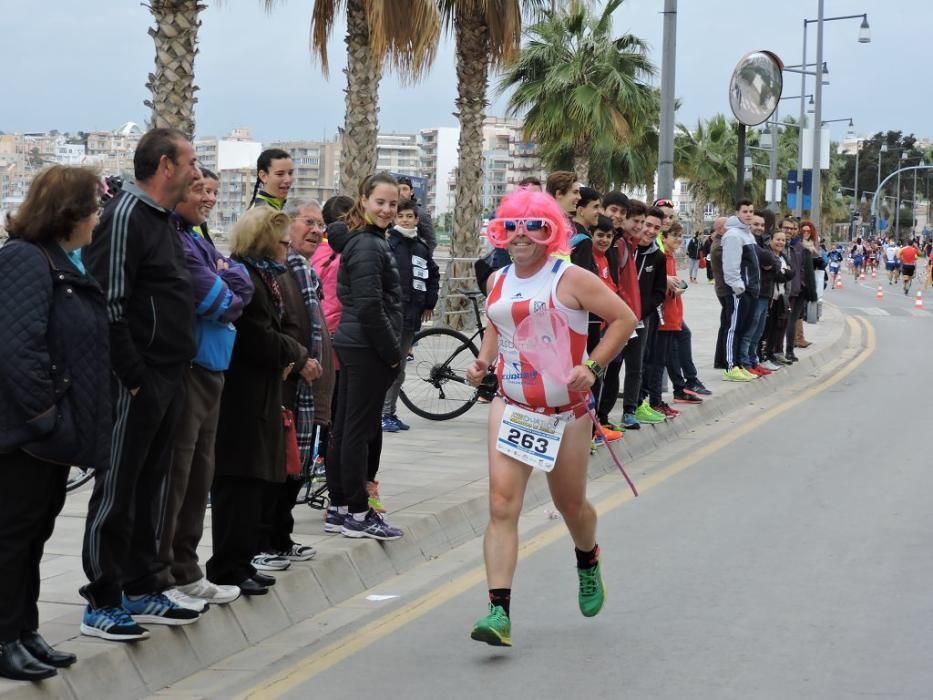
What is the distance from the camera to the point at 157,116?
14.7m

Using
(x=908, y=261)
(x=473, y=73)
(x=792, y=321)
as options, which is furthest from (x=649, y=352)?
(x=908, y=261)

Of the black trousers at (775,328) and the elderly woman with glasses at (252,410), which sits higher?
the elderly woman with glasses at (252,410)

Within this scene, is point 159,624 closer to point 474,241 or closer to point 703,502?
point 703,502

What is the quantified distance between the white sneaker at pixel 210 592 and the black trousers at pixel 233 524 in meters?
0.14

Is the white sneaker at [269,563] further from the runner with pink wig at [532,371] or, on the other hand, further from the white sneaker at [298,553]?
the runner with pink wig at [532,371]

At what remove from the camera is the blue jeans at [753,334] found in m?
17.3

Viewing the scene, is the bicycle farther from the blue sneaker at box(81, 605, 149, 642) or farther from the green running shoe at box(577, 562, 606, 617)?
the blue sneaker at box(81, 605, 149, 642)

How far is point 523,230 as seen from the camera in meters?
6.24

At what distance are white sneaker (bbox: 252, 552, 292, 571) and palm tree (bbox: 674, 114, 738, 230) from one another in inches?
2443

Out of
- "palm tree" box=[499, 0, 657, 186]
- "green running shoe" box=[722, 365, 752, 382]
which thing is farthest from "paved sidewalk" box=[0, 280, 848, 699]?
"palm tree" box=[499, 0, 657, 186]

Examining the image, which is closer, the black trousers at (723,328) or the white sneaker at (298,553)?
the white sneaker at (298,553)

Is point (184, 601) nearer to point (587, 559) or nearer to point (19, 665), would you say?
point (19, 665)

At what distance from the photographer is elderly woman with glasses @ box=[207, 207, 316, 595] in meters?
6.39

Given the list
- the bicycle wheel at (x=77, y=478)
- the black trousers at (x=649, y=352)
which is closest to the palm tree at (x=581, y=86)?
the black trousers at (x=649, y=352)
